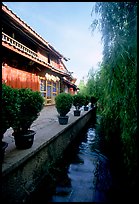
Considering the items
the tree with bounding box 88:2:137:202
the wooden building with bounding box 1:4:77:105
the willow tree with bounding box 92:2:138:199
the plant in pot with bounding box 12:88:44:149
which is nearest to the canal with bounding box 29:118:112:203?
the tree with bounding box 88:2:137:202

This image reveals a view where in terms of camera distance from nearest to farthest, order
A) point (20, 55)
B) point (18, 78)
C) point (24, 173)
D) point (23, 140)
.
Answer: point (24, 173) → point (23, 140) → point (20, 55) → point (18, 78)

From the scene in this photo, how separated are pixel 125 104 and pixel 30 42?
10638 millimetres

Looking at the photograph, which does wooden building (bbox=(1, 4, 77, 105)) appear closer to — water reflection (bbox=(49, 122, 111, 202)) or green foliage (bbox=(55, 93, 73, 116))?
green foliage (bbox=(55, 93, 73, 116))

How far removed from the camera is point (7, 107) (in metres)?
2.51

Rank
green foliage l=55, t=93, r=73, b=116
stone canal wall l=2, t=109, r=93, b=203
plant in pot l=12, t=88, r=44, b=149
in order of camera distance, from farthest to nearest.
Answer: green foliage l=55, t=93, r=73, b=116
plant in pot l=12, t=88, r=44, b=149
stone canal wall l=2, t=109, r=93, b=203

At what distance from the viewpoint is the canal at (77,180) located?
3291 mm

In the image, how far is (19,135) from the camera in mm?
3293

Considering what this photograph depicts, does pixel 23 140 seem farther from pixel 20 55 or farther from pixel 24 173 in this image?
pixel 20 55

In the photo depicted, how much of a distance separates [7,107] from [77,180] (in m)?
2.54

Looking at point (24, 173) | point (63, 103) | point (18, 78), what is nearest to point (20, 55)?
point (18, 78)

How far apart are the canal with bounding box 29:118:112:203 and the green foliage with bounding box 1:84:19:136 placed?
1.40 m

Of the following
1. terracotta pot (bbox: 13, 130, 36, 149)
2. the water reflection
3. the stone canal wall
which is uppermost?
terracotta pot (bbox: 13, 130, 36, 149)

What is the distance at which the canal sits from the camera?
→ 329cm

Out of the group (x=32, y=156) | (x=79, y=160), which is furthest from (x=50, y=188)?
(x=79, y=160)
